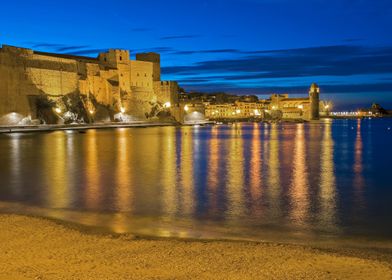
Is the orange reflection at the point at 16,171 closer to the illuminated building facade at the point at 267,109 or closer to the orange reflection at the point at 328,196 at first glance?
the orange reflection at the point at 328,196

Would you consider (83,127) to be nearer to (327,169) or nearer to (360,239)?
(327,169)

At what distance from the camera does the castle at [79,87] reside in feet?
103

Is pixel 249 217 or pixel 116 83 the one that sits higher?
pixel 116 83

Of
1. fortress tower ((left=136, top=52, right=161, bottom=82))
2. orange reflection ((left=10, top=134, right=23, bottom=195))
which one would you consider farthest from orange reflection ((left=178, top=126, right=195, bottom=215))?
fortress tower ((left=136, top=52, right=161, bottom=82))

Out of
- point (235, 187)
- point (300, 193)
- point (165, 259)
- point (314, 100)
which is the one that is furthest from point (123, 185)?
point (314, 100)

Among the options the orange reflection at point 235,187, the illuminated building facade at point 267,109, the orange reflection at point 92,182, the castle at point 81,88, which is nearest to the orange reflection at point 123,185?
the orange reflection at point 92,182

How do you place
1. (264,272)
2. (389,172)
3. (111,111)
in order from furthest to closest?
(111,111) < (389,172) < (264,272)

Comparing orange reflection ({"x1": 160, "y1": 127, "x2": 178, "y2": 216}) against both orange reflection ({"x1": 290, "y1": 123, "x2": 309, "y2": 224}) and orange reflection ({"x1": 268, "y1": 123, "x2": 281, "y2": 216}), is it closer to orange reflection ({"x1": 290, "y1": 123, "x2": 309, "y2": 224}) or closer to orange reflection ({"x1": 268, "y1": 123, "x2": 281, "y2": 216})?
orange reflection ({"x1": 268, "y1": 123, "x2": 281, "y2": 216})

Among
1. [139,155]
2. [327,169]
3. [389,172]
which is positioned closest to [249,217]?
[327,169]

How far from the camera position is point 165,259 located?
386 cm

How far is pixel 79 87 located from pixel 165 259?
35800mm

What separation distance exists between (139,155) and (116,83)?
2996 centimetres

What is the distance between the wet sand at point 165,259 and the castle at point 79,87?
28471 mm

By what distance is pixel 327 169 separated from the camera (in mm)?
11539
